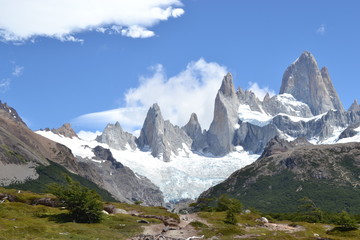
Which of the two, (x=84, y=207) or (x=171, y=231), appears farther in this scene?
(x=84, y=207)

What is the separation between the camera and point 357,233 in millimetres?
83750

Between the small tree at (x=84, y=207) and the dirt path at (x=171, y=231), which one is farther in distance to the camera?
the small tree at (x=84, y=207)

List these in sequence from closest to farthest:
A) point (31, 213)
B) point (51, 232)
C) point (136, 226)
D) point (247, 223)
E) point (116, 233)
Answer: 1. point (51, 232)
2. point (116, 233)
3. point (136, 226)
4. point (31, 213)
5. point (247, 223)

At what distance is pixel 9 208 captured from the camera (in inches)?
3445

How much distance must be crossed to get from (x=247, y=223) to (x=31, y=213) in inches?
1855

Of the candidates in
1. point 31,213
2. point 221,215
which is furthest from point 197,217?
point 31,213

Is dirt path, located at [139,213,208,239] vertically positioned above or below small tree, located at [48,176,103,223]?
below

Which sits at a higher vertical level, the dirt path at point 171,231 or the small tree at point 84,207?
the small tree at point 84,207

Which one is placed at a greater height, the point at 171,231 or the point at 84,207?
the point at 84,207

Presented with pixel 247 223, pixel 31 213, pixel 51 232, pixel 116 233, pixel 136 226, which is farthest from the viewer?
pixel 247 223

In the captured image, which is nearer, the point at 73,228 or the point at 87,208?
the point at 73,228

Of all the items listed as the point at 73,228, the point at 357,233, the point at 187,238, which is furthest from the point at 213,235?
the point at 357,233

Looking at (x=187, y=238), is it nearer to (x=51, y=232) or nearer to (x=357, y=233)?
(x=51, y=232)

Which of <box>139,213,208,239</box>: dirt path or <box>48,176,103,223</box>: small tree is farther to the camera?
<box>48,176,103,223</box>: small tree
